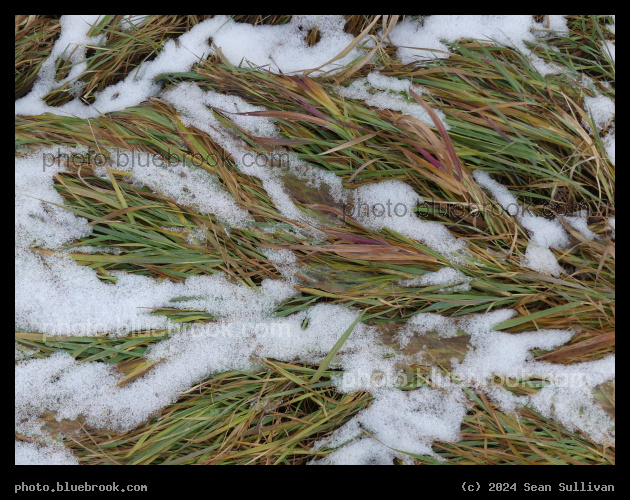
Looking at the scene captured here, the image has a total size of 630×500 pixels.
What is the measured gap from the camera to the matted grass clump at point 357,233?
1081 mm

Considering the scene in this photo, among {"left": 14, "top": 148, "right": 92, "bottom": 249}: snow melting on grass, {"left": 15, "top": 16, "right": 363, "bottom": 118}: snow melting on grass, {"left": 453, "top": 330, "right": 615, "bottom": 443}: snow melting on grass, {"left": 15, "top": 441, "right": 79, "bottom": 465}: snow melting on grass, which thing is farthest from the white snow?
{"left": 15, "top": 441, "right": 79, "bottom": 465}: snow melting on grass

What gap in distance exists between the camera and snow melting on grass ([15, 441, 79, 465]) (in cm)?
108

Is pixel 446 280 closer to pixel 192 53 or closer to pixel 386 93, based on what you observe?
pixel 386 93

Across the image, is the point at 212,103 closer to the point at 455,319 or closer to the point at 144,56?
the point at 144,56

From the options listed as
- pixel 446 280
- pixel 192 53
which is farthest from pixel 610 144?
pixel 192 53

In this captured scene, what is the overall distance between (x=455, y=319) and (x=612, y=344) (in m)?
0.47

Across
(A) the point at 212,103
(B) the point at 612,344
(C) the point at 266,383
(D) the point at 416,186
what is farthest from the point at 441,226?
(A) the point at 212,103

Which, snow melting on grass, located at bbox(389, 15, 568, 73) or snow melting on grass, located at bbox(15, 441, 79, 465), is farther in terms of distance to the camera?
snow melting on grass, located at bbox(389, 15, 568, 73)

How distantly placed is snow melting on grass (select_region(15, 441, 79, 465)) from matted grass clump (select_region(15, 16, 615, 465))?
0.10 ft

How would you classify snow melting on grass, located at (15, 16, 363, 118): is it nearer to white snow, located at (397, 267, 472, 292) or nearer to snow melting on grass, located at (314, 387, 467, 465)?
white snow, located at (397, 267, 472, 292)

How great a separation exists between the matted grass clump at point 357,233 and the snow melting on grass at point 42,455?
3 cm

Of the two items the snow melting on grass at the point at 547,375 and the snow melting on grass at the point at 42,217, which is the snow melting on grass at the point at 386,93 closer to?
the snow melting on grass at the point at 547,375

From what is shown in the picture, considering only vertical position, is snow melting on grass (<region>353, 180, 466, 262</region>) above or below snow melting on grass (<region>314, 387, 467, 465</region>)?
above
